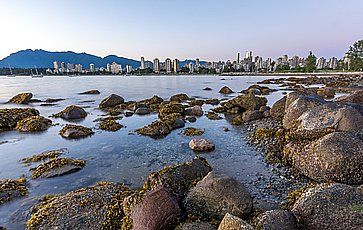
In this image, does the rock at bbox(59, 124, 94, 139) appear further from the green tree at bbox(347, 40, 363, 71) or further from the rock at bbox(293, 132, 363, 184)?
the green tree at bbox(347, 40, 363, 71)

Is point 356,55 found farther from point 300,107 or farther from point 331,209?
point 331,209

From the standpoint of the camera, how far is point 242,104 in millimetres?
23594

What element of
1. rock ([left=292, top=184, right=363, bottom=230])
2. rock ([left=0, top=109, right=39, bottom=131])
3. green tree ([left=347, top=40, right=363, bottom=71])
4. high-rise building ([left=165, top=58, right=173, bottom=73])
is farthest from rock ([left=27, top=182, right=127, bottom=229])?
high-rise building ([left=165, top=58, right=173, bottom=73])

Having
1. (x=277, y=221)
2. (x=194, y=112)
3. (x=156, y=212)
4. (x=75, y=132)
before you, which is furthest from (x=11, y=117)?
(x=277, y=221)

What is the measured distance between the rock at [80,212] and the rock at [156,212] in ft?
2.53

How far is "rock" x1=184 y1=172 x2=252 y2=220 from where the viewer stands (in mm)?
6000

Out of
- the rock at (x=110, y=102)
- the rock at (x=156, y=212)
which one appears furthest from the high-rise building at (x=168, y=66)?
A: the rock at (x=156, y=212)

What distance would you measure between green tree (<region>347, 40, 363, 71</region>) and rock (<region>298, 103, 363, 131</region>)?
300 ft

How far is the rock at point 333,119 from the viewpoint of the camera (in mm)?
9953

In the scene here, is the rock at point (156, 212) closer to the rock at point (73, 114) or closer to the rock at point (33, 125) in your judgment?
the rock at point (33, 125)

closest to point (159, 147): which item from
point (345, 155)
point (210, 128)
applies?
point (210, 128)

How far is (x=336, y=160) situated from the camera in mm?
8141

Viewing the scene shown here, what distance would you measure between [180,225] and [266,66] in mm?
211182

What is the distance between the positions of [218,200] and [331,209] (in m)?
2.50
